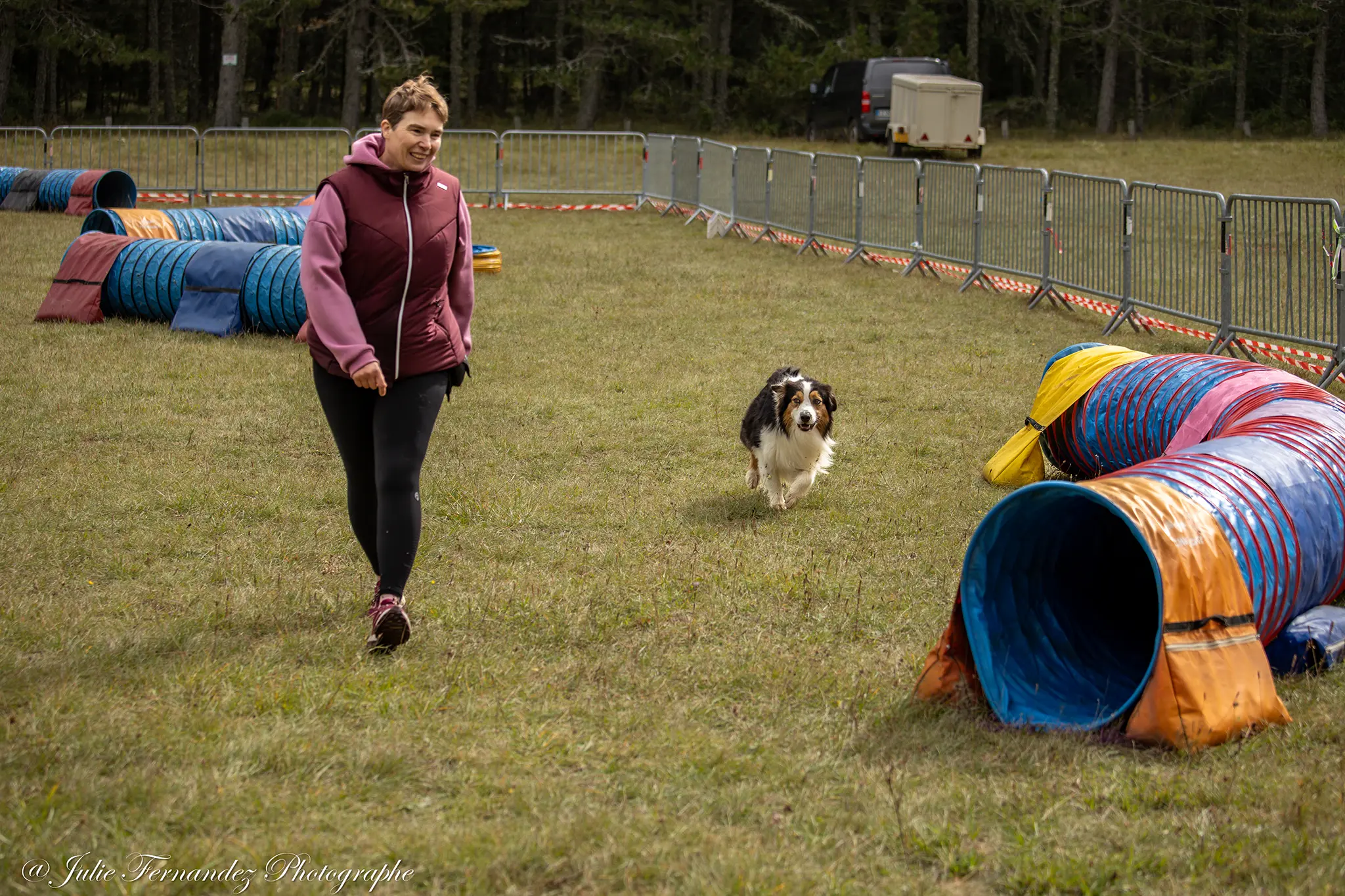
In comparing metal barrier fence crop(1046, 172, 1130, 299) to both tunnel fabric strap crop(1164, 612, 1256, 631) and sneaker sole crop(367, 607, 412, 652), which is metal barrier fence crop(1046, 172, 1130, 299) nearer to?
tunnel fabric strap crop(1164, 612, 1256, 631)

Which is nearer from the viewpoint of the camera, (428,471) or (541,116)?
(428,471)

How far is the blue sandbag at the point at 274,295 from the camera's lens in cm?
1169

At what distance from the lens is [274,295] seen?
38.6 feet

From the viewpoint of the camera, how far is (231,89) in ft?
115

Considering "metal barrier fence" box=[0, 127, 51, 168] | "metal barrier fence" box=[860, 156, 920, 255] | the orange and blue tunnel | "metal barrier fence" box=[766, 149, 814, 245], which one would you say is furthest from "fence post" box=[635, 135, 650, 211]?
the orange and blue tunnel

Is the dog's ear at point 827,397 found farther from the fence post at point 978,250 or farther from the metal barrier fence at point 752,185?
the metal barrier fence at point 752,185

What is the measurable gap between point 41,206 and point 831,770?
21124 millimetres

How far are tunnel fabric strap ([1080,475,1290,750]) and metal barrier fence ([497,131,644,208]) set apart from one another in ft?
71.9

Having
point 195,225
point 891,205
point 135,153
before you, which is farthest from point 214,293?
point 135,153

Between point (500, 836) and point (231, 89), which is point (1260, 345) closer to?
point (500, 836)

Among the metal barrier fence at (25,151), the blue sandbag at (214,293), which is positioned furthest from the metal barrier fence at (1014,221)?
the metal barrier fence at (25,151)

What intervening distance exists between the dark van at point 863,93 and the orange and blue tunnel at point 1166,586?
29225 mm

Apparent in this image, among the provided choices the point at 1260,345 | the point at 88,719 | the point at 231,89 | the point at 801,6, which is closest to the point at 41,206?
the point at 231,89

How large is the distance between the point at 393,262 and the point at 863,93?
31189 millimetres
